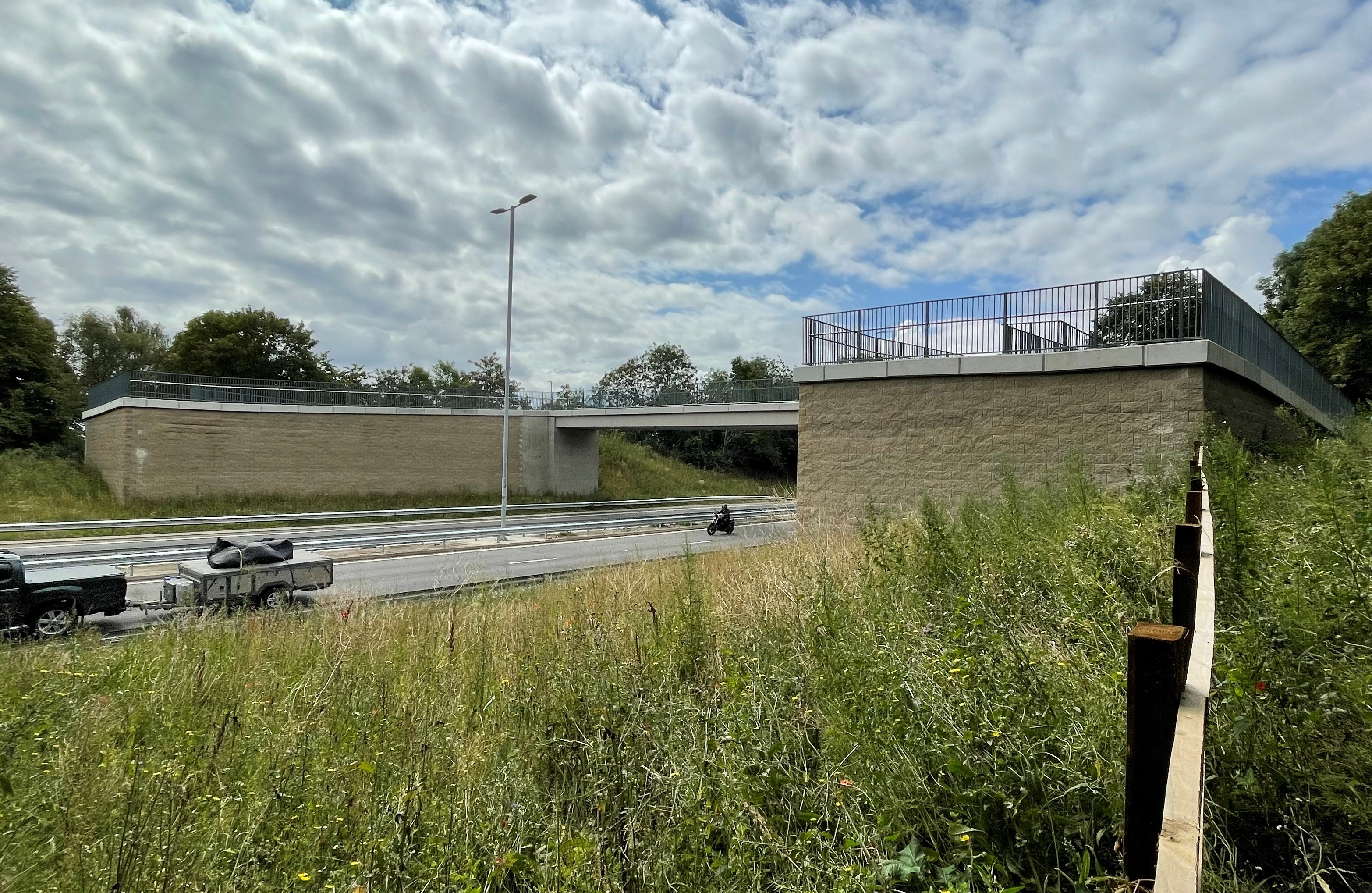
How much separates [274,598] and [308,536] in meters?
15.4

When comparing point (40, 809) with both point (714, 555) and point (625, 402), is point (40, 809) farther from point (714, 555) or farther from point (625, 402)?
point (625, 402)

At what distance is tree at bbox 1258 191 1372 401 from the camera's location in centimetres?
2972

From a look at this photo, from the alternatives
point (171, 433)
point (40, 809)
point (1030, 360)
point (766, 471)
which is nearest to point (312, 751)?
point (40, 809)

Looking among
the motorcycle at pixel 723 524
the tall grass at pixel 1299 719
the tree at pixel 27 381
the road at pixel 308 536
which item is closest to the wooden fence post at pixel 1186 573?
the tall grass at pixel 1299 719

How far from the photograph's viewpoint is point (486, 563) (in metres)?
17.5

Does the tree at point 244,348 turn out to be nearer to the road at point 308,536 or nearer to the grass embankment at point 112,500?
the grass embankment at point 112,500

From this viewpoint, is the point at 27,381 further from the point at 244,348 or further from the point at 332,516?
the point at 332,516

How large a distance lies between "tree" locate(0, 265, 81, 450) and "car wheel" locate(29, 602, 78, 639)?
3533 centimetres

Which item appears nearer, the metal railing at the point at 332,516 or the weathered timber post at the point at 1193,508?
the weathered timber post at the point at 1193,508

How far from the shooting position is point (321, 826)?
3.12 metres

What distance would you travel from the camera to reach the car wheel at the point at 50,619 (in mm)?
9344

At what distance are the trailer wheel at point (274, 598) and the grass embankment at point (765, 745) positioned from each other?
11.9 feet

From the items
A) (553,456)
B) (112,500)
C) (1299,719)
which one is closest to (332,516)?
(112,500)

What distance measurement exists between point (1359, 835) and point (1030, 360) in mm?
13142
